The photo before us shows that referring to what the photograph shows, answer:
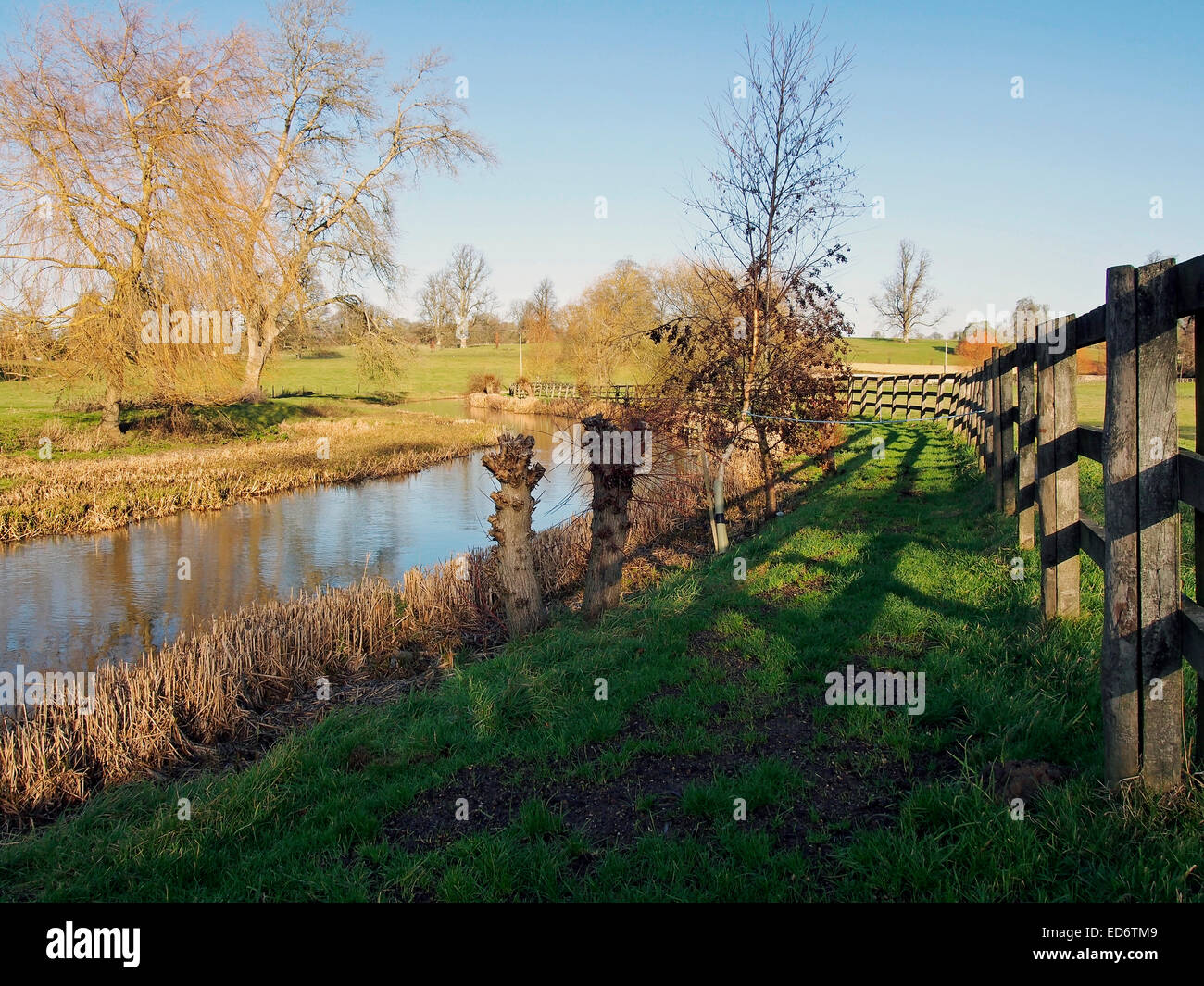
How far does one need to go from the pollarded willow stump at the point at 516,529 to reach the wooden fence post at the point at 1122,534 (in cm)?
595

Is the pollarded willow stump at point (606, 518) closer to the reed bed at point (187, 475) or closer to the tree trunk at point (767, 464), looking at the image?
the tree trunk at point (767, 464)

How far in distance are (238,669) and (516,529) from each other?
3.07 meters

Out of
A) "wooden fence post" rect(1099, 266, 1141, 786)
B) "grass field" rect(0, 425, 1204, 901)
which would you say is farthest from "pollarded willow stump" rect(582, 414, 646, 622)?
"wooden fence post" rect(1099, 266, 1141, 786)

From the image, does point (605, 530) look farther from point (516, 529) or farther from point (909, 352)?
point (909, 352)

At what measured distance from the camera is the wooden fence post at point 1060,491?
210 inches

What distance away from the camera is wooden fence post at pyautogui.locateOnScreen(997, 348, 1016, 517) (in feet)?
30.3

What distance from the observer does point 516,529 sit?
8.75 m

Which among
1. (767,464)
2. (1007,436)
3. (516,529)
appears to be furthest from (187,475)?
(1007,436)

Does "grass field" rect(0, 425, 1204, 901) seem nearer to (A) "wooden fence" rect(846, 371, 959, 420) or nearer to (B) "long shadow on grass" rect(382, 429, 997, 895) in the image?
(B) "long shadow on grass" rect(382, 429, 997, 895)

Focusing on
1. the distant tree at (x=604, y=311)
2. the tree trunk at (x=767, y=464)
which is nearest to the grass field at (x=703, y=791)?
the tree trunk at (x=767, y=464)

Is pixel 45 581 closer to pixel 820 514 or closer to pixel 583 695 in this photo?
pixel 583 695

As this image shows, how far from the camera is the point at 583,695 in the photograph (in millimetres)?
5660

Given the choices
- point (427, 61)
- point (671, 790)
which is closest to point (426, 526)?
point (671, 790)
